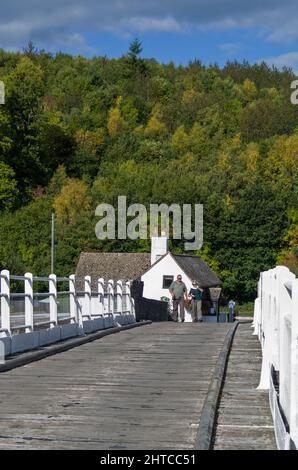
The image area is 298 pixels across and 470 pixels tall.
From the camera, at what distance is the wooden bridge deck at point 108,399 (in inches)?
365

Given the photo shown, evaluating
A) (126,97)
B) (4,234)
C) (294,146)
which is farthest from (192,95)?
(4,234)

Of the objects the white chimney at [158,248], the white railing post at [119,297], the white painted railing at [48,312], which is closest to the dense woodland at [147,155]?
the white chimney at [158,248]

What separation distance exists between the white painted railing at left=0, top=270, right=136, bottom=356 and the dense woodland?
52.4 meters

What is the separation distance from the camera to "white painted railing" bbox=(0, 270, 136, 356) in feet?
55.4

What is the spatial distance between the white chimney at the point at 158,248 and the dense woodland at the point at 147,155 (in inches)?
401

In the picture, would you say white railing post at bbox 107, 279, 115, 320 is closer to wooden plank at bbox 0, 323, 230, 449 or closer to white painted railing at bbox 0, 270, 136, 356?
white painted railing at bbox 0, 270, 136, 356

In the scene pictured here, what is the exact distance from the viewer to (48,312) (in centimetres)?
2009

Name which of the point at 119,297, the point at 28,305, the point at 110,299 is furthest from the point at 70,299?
the point at 119,297

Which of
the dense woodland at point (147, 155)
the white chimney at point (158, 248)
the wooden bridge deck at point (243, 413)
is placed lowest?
the wooden bridge deck at point (243, 413)

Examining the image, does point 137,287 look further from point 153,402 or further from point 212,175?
point 212,175

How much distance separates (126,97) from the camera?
18375 centimetres

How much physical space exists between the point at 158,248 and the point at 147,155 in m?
58.3

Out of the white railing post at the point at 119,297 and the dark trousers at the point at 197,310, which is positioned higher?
the white railing post at the point at 119,297

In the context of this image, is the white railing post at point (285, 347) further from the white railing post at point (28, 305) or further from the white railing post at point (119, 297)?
the white railing post at point (119, 297)
